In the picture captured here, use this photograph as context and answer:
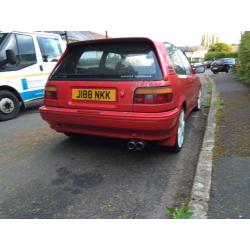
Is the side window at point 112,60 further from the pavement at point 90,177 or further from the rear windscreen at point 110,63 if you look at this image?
the pavement at point 90,177

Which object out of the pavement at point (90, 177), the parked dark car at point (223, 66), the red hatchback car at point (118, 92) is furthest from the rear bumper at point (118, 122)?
the parked dark car at point (223, 66)

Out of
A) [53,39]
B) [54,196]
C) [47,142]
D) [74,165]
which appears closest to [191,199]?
[54,196]

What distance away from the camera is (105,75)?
3721 mm

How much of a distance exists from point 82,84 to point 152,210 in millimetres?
1812

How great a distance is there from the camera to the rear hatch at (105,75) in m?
3.53

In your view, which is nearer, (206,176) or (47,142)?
(206,176)

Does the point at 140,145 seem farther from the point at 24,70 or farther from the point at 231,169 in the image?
the point at 24,70

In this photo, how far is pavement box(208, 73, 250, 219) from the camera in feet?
8.84

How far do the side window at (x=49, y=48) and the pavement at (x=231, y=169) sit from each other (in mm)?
4770

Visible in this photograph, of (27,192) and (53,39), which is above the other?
(53,39)

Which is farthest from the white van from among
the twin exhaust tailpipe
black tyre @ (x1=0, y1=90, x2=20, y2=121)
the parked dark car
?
the parked dark car

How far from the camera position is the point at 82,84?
148 inches

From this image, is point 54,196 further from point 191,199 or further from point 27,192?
point 191,199
